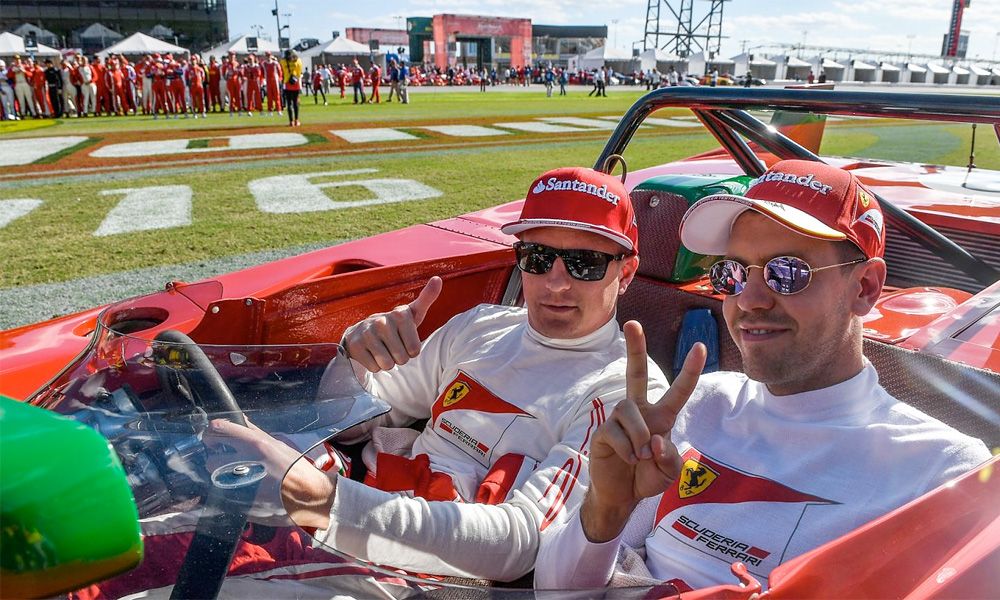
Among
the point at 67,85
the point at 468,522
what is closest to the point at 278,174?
the point at 468,522

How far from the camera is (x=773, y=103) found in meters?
2.06

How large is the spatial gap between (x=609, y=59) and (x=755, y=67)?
38.5ft

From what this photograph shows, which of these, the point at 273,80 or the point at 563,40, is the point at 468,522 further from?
the point at 563,40

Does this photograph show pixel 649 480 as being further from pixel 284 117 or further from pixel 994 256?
pixel 284 117

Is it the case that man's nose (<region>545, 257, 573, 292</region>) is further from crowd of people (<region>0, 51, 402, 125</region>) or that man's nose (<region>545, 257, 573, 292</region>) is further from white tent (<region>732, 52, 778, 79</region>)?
white tent (<region>732, 52, 778, 79</region>)

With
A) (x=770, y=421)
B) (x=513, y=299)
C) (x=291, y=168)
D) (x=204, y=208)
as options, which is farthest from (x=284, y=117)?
(x=770, y=421)

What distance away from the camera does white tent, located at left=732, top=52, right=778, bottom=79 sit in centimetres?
4619

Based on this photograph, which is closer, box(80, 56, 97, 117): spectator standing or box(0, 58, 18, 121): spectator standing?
box(0, 58, 18, 121): spectator standing

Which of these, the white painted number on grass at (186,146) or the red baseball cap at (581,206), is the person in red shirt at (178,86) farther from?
the red baseball cap at (581,206)

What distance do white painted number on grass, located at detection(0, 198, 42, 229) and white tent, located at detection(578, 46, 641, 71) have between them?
150 ft

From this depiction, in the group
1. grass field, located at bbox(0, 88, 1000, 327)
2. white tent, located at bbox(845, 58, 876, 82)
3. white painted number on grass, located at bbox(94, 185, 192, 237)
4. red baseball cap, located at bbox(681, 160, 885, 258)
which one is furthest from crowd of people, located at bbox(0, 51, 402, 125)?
white tent, located at bbox(845, 58, 876, 82)

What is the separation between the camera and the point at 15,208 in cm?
698

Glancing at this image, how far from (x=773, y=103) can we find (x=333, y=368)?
152 cm

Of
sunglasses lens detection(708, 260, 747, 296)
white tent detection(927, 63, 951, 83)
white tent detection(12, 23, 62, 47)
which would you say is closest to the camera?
sunglasses lens detection(708, 260, 747, 296)
